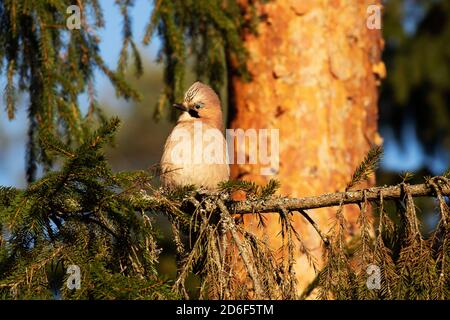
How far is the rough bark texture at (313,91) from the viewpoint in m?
5.64

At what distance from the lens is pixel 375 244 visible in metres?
3.00

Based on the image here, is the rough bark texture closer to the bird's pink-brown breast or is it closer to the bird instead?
the bird

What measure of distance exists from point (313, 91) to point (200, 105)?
900mm

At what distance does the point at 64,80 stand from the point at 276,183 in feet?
7.38

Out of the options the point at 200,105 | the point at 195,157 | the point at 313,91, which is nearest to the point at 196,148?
the point at 195,157

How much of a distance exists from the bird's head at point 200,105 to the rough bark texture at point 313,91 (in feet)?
1.44

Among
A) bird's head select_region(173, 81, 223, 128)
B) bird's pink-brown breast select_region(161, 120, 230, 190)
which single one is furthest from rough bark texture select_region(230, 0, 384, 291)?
bird's pink-brown breast select_region(161, 120, 230, 190)

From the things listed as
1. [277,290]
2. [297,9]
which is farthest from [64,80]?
[277,290]

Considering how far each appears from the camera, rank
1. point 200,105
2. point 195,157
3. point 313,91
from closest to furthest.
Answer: point 195,157 < point 200,105 < point 313,91

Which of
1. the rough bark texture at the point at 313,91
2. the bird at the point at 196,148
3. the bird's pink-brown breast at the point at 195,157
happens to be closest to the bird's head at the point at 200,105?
the bird at the point at 196,148

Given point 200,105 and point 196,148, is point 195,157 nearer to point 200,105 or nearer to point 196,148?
point 196,148

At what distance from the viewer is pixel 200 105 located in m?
5.48

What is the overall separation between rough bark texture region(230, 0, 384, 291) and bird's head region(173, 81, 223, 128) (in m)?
0.44

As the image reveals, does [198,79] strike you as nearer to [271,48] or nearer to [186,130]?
[271,48]
